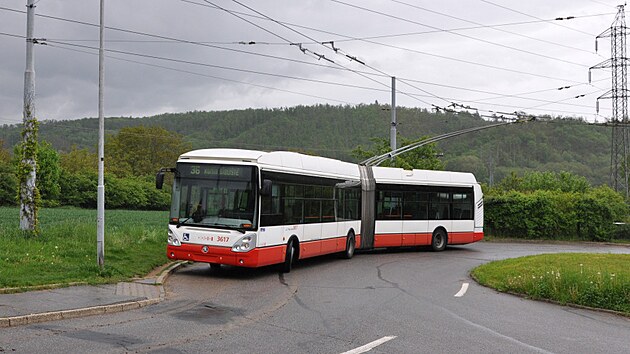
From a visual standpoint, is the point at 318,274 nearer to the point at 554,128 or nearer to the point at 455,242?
the point at 455,242

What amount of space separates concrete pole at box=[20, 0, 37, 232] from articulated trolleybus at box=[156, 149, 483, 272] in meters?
4.24

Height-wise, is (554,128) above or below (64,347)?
above

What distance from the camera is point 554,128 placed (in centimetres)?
10444

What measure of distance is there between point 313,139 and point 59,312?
103m

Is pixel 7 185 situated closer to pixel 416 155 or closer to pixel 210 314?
pixel 416 155

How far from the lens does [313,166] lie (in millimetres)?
20000

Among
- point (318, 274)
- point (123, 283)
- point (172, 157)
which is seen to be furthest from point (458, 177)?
point (172, 157)

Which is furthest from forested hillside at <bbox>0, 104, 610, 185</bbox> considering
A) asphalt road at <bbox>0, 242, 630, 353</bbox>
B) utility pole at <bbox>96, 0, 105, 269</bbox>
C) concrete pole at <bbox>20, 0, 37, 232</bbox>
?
utility pole at <bbox>96, 0, 105, 269</bbox>

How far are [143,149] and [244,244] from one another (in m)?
79.0

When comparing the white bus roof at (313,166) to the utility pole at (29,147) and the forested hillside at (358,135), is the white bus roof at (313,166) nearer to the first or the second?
the utility pole at (29,147)

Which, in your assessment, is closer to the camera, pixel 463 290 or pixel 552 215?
pixel 463 290

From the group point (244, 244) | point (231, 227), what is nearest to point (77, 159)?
point (231, 227)

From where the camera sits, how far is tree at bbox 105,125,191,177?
90.2m

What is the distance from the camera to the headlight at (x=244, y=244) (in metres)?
15.7
